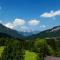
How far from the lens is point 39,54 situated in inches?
1228

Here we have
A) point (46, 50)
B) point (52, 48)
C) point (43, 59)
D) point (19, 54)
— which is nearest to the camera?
point (19, 54)

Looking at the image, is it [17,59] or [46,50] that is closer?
[17,59]

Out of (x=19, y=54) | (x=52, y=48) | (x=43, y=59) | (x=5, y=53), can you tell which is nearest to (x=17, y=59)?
(x=19, y=54)

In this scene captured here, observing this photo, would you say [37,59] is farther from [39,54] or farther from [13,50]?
[13,50]

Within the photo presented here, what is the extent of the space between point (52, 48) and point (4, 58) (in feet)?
43.5

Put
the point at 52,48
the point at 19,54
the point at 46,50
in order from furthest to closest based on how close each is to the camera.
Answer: the point at 52,48 < the point at 46,50 < the point at 19,54

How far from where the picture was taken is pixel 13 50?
25.6m

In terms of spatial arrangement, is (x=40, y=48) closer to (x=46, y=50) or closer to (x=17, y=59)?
(x=46, y=50)

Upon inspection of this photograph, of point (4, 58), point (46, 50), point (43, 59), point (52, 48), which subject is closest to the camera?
point (4, 58)

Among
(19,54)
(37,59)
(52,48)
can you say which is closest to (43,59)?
(37,59)

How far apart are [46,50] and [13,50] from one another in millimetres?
7845

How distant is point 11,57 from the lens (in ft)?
83.8

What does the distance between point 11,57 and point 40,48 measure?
9.06 meters

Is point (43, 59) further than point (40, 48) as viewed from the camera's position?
No
